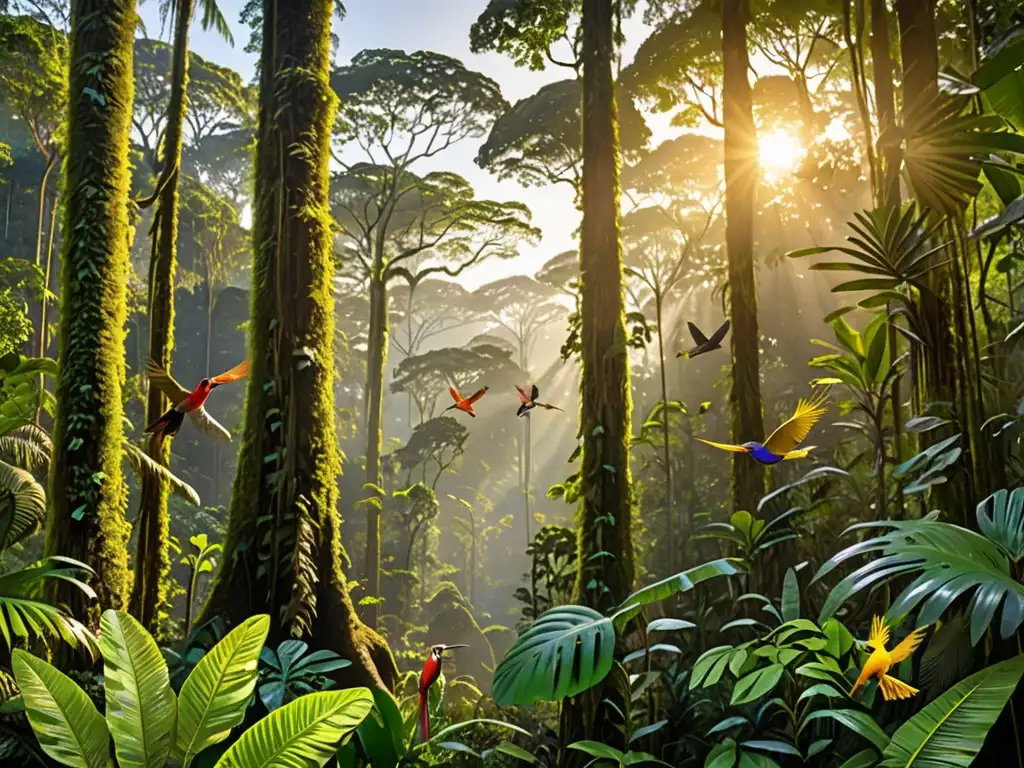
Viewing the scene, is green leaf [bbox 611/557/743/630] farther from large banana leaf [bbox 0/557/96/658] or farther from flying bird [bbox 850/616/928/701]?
large banana leaf [bbox 0/557/96/658]

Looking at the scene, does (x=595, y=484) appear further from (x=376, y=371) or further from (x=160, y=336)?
(x=376, y=371)

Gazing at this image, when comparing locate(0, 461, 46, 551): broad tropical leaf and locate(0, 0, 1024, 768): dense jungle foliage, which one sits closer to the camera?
locate(0, 0, 1024, 768): dense jungle foliage

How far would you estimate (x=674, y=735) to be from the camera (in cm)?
288

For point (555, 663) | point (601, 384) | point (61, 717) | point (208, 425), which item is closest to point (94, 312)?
point (208, 425)

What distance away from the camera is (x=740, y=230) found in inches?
195

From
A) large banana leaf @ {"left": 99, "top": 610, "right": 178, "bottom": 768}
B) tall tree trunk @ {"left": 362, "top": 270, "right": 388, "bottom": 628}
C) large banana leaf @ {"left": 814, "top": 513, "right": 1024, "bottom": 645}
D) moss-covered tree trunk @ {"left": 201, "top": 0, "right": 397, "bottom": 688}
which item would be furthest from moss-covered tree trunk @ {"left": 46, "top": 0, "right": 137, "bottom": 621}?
tall tree trunk @ {"left": 362, "top": 270, "right": 388, "bottom": 628}

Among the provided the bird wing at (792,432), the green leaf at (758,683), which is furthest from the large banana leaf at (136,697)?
the bird wing at (792,432)

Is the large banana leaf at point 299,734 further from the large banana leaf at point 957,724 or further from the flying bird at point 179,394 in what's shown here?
the large banana leaf at point 957,724

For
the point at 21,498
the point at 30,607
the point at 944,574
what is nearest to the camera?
the point at 944,574

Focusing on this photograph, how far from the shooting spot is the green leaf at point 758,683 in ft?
6.36

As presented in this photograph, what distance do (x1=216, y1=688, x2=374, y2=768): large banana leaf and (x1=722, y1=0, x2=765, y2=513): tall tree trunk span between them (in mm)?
3598

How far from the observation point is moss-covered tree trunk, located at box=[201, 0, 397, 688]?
130 inches

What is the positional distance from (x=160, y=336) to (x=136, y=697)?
3953 mm

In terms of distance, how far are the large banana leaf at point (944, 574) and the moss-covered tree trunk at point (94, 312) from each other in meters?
3.50
